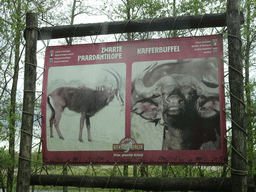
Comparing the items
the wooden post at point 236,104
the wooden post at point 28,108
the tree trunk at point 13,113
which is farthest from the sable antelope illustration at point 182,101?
the tree trunk at point 13,113

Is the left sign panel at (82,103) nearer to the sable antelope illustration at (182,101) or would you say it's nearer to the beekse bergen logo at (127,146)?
the beekse bergen logo at (127,146)

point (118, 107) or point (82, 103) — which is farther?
point (82, 103)

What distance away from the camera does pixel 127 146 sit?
411 cm

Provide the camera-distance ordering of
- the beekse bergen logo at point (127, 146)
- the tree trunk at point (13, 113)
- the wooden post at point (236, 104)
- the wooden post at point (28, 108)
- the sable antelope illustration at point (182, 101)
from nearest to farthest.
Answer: the wooden post at point (236, 104)
the sable antelope illustration at point (182, 101)
the beekse bergen logo at point (127, 146)
the wooden post at point (28, 108)
the tree trunk at point (13, 113)

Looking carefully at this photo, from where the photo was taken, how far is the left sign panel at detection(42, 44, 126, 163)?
4.24 meters

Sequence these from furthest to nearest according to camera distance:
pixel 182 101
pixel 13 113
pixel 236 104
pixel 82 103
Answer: pixel 13 113, pixel 82 103, pixel 182 101, pixel 236 104

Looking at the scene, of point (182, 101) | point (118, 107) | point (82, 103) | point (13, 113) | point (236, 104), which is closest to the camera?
point (236, 104)

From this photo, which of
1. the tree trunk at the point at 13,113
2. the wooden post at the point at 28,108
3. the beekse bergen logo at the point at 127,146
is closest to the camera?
the beekse bergen logo at the point at 127,146

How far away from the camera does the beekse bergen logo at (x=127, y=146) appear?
4059mm

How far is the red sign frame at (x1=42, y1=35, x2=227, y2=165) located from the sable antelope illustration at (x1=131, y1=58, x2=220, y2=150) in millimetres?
71

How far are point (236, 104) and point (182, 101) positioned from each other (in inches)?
28.9

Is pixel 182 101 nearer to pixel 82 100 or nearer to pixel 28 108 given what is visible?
pixel 82 100

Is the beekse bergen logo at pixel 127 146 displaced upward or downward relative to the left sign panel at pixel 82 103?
downward

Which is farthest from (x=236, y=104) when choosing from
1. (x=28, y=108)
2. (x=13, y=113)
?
(x=13, y=113)
